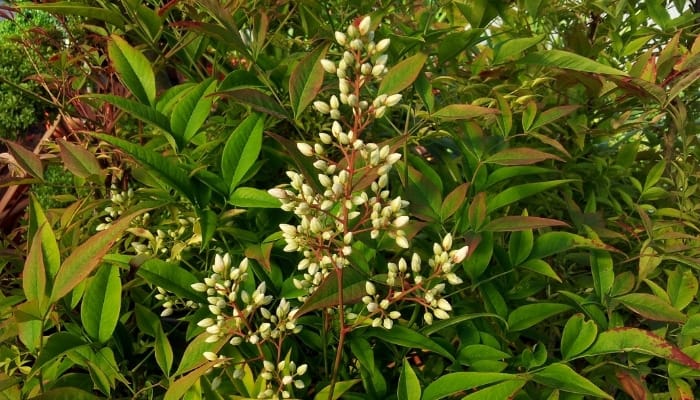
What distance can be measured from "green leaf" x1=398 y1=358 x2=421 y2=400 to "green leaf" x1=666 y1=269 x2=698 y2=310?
1.26 ft

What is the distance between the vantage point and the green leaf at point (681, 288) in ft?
2.70

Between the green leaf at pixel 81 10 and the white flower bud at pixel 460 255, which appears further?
the green leaf at pixel 81 10

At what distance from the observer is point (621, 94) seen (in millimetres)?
968

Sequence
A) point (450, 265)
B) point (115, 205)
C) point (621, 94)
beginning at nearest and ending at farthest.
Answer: point (450, 265) → point (115, 205) → point (621, 94)

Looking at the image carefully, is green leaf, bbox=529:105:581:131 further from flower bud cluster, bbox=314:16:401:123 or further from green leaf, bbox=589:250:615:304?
flower bud cluster, bbox=314:16:401:123

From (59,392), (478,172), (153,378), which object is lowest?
(153,378)

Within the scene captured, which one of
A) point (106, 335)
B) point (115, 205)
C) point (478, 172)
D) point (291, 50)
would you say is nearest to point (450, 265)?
point (478, 172)

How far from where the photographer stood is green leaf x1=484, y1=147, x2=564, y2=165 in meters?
0.74

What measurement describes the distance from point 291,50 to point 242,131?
0.36m

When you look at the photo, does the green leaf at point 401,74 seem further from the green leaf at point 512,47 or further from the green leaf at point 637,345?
the green leaf at point 637,345

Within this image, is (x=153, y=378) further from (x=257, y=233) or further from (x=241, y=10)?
(x=241, y=10)

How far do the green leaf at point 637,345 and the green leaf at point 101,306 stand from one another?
1.66 feet

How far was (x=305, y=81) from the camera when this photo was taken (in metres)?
0.72

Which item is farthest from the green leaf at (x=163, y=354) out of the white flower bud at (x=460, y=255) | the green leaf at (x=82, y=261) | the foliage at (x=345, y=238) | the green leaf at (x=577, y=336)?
the green leaf at (x=577, y=336)
